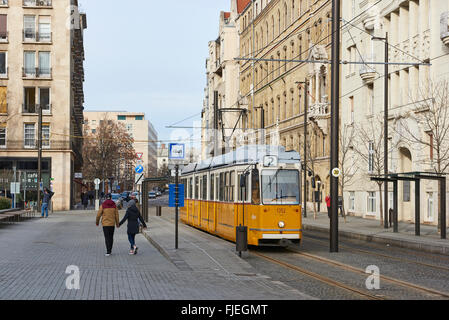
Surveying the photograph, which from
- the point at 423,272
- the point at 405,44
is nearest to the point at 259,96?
the point at 405,44

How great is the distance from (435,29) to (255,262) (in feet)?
70.0

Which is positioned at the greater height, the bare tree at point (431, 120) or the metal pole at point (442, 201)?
the bare tree at point (431, 120)

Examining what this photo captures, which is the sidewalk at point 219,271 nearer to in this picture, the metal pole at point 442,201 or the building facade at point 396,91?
the metal pole at point 442,201

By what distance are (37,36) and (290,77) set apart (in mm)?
22567

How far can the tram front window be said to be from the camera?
22.1 meters

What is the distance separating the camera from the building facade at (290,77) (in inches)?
2151

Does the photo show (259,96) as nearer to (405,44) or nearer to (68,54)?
(68,54)

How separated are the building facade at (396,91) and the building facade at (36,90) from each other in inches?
1035

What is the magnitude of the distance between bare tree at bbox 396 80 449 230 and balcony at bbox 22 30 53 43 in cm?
3599

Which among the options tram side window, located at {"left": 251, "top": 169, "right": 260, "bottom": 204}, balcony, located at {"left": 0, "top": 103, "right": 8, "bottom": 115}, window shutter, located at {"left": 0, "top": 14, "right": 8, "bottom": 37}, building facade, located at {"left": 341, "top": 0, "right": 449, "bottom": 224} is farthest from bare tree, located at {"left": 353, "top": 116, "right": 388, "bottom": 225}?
window shutter, located at {"left": 0, "top": 14, "right": 8, "bottom": 37}

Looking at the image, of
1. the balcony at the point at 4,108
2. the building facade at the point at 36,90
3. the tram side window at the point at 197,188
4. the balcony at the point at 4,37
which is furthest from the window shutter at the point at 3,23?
the tram side window at the point at 197,188

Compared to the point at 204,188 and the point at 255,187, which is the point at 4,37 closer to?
the point at 204,188

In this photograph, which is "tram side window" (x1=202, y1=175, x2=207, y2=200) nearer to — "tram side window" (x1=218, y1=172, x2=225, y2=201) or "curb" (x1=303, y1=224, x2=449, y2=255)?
"tram side window" (x1=218, y1=172, x2=225, y2=201)
